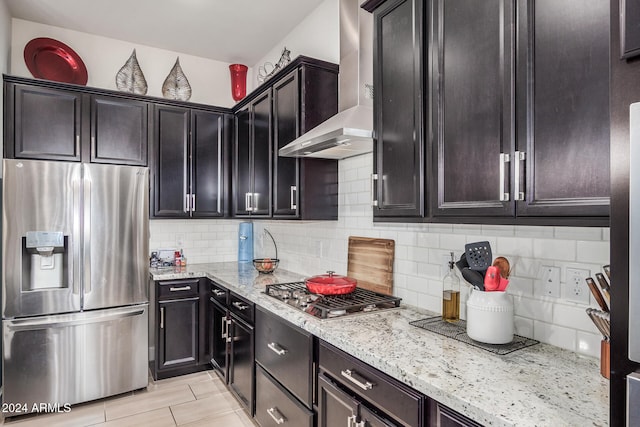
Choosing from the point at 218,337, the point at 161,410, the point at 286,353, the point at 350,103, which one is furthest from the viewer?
the point at 218,337

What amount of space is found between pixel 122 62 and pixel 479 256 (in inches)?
145

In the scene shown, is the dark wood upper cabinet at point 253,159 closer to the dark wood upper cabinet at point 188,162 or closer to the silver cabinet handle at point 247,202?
the silver cabinet handle at point 247,202

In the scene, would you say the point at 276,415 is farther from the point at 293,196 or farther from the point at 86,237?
the point at 86,237

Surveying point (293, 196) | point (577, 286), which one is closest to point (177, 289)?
point (293, 196)

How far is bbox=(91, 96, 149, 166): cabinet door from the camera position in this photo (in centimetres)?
317

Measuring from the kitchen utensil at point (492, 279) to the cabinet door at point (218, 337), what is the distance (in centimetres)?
204

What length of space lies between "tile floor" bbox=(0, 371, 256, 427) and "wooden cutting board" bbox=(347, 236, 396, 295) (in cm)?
125

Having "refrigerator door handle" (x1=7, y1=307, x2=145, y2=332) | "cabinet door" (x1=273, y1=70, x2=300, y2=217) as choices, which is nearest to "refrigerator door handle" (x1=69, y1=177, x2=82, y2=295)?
"refrigerator door handle" (x1=7, y1=307, x2=145, y2=332)

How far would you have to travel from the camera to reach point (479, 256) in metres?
1.56

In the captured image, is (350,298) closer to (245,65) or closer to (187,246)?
(187,246)

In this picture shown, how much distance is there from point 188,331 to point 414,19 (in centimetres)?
295

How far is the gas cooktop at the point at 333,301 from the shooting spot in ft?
6.29

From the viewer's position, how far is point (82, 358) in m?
2.82

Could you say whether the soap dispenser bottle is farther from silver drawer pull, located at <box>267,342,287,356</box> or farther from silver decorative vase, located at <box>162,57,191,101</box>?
silver decorative vase, located at <box>162,57,191,101</box>
